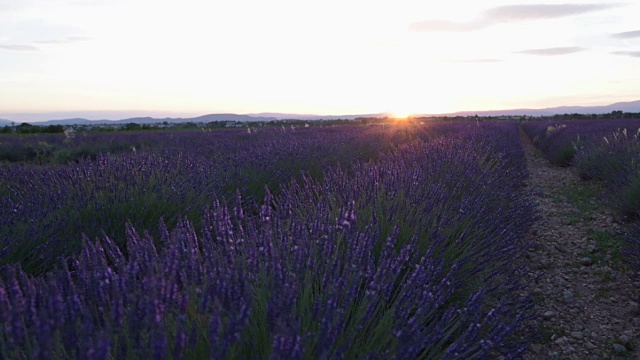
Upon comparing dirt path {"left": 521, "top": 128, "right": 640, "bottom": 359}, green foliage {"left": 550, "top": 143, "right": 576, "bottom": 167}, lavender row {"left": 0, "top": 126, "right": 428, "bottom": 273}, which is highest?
lavender row {"left": 0, "top": 126, "right": 428, "bottom": 273}

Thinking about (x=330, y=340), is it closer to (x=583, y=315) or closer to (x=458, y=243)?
(x=458, y=243)

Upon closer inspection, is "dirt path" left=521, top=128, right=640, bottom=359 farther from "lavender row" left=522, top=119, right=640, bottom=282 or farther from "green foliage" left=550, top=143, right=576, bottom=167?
"green foliage" left=550, top=143, right=576, bottom=167

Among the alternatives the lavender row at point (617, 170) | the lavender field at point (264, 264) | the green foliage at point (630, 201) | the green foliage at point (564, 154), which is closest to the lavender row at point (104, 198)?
the lavender field at point (264, 264)

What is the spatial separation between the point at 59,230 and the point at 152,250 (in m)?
1.73

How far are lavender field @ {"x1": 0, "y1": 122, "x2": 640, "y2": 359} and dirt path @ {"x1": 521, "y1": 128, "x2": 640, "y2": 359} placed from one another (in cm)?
19

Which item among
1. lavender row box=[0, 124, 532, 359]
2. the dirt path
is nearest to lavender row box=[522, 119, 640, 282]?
the dirt path

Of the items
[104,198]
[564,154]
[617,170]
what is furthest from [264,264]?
[564,154]

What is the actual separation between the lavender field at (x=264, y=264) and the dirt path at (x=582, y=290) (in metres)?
0.19

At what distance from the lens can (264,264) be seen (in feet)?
6.15

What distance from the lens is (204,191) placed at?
4090mm

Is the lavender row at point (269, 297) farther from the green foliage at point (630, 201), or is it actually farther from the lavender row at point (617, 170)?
the green foliage at point (630, 201)

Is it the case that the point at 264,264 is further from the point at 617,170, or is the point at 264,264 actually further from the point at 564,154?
the point at 564,154

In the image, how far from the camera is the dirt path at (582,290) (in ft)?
8.59

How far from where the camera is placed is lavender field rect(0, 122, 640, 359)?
1.22 metres
